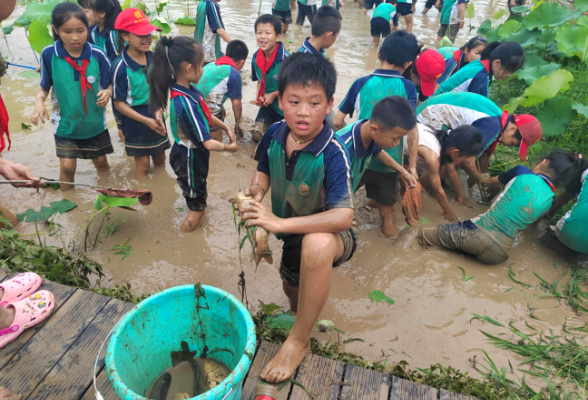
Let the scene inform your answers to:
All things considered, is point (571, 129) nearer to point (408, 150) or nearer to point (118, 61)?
point (408, 150)

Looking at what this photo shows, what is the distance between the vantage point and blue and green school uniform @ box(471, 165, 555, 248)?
308 cm

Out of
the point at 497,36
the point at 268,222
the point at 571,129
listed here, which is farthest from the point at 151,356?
the point at 497,36

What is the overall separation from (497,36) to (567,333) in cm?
582

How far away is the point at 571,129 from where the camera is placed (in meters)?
4.50

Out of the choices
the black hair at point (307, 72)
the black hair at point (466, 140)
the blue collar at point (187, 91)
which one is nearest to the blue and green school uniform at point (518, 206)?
the black hair at point (466, 140)

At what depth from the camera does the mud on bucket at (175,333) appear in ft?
5.06

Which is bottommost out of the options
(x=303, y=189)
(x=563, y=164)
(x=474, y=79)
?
(x=563, y=164)

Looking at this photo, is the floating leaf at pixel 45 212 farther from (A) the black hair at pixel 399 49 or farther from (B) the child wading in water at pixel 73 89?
(A) the black hair at pixel 399 49

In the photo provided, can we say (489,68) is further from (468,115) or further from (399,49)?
(399,49)

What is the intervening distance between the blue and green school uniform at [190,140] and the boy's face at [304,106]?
1.29 metres

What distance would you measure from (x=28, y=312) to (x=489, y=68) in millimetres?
4719

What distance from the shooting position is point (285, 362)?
1.85 m

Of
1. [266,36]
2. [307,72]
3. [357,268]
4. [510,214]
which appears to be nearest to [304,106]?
[307,72]

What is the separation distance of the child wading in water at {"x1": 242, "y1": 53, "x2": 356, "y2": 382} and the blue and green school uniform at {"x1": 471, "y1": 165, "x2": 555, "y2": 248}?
1.74 m
